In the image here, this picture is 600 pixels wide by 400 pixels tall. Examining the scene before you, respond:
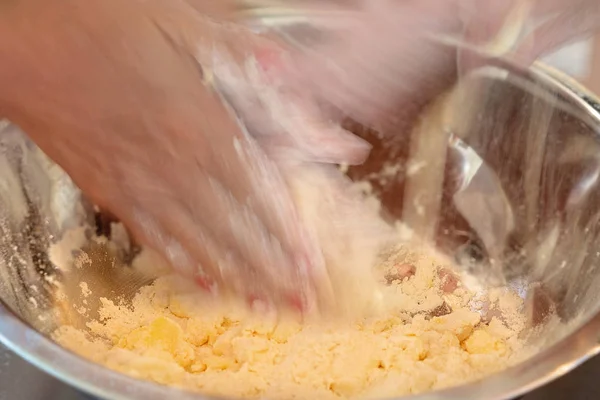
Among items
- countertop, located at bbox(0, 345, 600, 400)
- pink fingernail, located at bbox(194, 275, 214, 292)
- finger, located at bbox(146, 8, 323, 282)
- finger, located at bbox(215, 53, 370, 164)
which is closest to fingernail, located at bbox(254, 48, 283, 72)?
finger, located at bbox(215, 53, 370, 164)

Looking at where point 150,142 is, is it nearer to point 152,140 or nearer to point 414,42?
point 152,140

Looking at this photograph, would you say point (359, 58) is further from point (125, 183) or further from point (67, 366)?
point (67, 366)

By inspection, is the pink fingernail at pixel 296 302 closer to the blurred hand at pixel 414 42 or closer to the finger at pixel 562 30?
the blurred hand at pixel 414 42

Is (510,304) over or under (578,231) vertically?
under

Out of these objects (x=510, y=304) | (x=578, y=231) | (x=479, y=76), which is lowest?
(x=510, y=304)

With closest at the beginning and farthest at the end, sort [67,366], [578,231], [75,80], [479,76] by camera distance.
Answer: [67,366], [75,80], [578,231], [479,76]

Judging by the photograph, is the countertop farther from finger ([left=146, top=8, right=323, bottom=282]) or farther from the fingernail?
the fingernail

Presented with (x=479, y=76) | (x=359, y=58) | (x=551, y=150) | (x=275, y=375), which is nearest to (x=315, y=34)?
(x=359, y=58)
